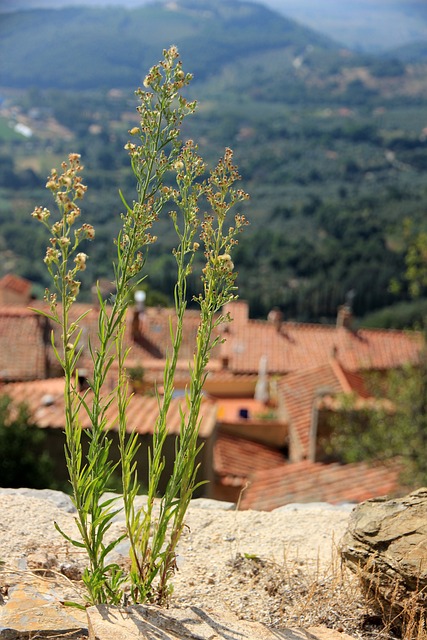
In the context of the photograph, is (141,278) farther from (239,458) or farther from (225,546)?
(239,458)

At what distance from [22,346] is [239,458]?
10247 millimetres

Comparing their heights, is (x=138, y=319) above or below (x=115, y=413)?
below

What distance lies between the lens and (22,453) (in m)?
8.12

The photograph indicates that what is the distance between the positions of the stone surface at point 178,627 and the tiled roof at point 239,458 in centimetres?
944

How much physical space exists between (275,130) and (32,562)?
527 feet

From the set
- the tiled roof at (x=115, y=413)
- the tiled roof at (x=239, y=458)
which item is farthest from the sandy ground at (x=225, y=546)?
the tiled roof at (x=239, y=458)

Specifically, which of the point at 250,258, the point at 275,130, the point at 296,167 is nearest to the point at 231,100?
the point at 275,130

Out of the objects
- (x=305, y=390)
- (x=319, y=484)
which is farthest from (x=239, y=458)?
(x=319, y=484)

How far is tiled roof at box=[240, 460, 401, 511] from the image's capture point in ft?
31.1

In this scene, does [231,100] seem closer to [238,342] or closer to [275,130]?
[275,130]

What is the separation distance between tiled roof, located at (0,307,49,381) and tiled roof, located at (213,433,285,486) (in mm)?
7514

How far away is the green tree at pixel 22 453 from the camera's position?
7781 mm

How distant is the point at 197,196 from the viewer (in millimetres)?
2652

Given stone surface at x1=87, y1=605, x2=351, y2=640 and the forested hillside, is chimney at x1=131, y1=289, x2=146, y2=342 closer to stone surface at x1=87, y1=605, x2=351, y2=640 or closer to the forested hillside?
the forested hillside
